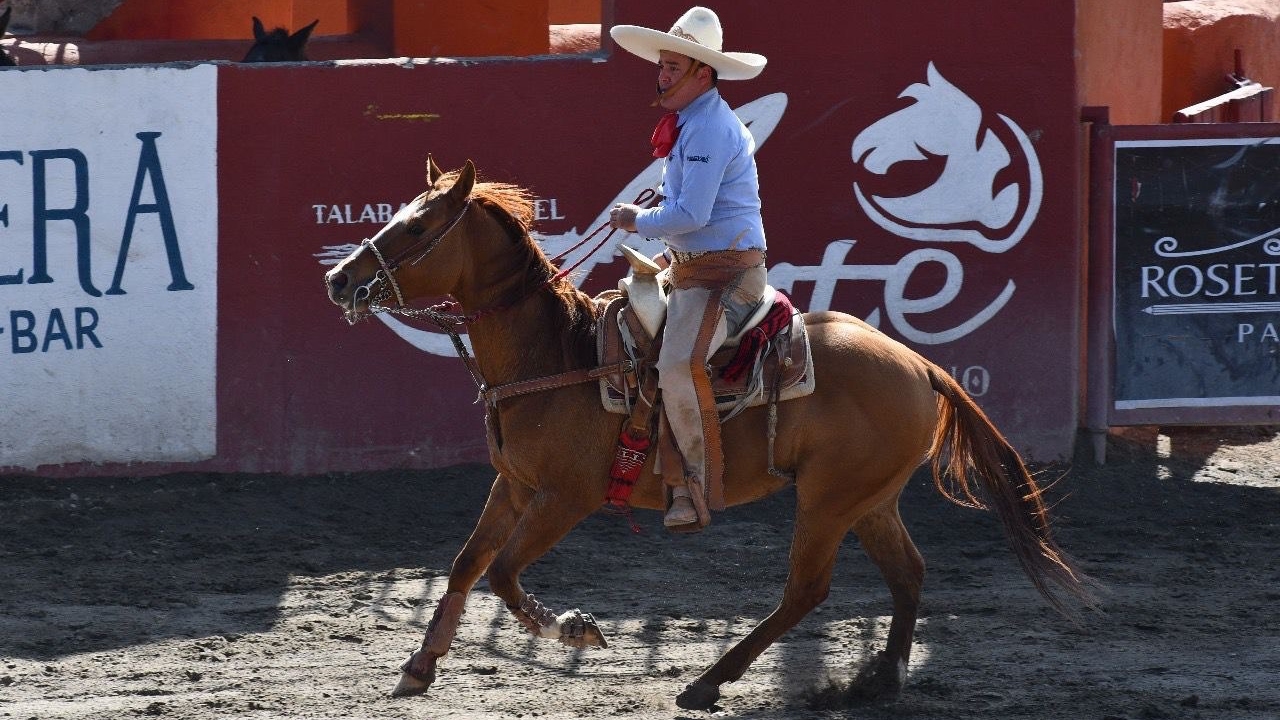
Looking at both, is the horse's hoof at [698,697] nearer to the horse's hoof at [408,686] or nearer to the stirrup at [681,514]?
the stirrup at [681,514]

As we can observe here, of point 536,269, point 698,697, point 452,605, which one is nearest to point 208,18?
point 536,269

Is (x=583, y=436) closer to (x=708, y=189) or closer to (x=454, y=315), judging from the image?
(x=454, y=315)

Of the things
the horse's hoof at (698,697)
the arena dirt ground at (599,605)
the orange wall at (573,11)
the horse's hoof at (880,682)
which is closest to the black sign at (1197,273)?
the arena dirt ground at (599,605)

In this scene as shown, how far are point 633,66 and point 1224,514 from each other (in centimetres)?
423

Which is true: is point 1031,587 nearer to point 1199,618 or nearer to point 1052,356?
point 1199,618

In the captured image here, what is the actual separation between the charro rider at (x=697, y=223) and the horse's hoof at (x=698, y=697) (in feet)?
1.96

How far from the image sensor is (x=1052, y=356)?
9258mm

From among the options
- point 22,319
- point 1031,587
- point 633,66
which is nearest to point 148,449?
point 22,319

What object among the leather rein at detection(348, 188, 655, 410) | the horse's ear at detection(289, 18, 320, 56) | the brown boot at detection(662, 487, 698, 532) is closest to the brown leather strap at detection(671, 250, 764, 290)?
the leather rein at detection(348, 188, 655, 410)

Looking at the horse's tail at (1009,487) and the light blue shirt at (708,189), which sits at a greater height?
the light blue shirt at (708,189)

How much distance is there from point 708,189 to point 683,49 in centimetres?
52

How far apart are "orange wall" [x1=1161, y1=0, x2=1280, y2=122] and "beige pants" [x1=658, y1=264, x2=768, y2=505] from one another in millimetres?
8709

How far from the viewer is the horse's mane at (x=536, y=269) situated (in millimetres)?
5707

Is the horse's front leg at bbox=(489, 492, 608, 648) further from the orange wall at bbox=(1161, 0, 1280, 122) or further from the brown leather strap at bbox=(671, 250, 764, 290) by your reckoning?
the orange wall at bbox=(1161, 0, 1280, 122)
